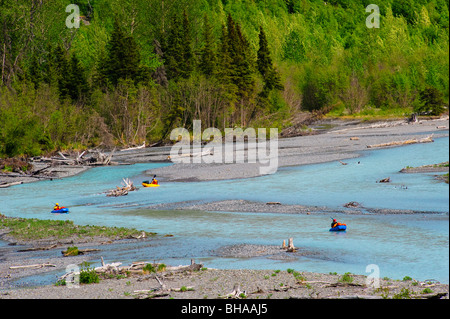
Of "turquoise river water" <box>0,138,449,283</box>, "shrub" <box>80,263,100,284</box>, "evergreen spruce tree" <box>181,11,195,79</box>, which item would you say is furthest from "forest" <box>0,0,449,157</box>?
"shrub" <box>80,263,100,284</box>

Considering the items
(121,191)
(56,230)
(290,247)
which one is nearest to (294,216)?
(290,247)

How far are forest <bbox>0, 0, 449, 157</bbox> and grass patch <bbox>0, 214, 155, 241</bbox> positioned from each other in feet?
90.1

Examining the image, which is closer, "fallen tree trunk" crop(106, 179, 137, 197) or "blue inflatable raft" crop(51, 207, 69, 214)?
"blue inflatable raft" crop(51, 207, 69, 214)

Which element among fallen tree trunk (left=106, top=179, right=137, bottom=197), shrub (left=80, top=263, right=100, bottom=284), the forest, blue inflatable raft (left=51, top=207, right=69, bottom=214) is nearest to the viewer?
shrub (left=80, top=263, right=100, bottom=284)

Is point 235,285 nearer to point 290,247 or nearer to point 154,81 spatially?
point 290,247

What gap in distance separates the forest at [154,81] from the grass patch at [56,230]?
27.5 m

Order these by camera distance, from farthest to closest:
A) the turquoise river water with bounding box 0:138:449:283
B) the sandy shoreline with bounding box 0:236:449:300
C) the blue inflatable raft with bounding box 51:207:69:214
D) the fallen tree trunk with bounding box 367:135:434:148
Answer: the fallen tree trunk with bounding box 367:135:434:148, the blue inflatable raft with bounding box 51:207:69:214, the turquoise river water with bounding box 0:138:449:283, the sandy shoreline with bounding box 0:236:449:300

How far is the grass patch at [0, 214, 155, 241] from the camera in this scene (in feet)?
73.6

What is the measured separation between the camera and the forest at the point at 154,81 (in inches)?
2451

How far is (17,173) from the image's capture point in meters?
44.1

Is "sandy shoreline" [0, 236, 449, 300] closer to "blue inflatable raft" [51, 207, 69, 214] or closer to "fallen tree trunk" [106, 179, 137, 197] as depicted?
"blue inflatable raft" [51, 207, 69, 214]

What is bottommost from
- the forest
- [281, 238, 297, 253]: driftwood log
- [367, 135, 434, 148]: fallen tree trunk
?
[281, 238, 297, 253]: driftwood log

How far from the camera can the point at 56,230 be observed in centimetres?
2350
